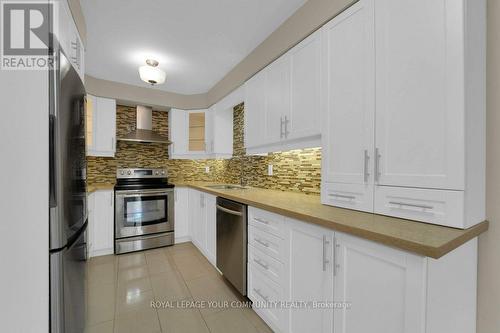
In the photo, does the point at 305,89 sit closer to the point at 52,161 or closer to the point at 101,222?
the point at 52,161

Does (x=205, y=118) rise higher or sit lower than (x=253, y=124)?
higher

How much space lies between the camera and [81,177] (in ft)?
4.54

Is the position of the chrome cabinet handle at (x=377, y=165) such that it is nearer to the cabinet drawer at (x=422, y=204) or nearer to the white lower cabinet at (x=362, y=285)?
the cabinet drawer at (x=422, y=204)

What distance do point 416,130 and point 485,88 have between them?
0.37 m

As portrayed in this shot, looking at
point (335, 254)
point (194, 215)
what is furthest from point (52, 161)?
point (194, 215)

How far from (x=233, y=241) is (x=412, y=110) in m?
1.68

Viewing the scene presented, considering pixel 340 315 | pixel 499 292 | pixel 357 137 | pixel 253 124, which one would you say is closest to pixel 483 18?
pixel 357 137

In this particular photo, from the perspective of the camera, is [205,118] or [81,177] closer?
[81,177]

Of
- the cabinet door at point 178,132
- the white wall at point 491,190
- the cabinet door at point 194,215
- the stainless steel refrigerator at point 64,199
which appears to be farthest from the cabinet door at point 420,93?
the cabinet door at point 178,132

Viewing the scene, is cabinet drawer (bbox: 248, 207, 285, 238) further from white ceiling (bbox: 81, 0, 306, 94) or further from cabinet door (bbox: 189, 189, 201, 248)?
white ceiling (bbox: 81, 0, 306, 94)

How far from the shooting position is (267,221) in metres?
1.60

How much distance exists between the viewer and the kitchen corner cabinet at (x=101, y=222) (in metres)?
2.84

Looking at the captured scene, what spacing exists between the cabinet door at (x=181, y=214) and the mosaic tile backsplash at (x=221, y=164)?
0.72 m

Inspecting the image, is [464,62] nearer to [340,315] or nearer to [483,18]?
[483,18]
